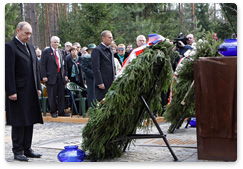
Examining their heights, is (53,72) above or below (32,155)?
above

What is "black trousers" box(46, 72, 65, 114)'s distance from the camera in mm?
9281

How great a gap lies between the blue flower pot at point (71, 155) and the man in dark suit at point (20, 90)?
0.56 metres

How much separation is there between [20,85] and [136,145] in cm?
192

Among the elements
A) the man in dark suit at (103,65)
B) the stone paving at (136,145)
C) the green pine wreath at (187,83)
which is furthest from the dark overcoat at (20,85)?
the green pine wreath at (187,83)

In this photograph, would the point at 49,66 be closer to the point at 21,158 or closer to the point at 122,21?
the point at 21,158

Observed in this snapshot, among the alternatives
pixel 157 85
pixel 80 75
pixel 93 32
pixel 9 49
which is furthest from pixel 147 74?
pixel 93 32

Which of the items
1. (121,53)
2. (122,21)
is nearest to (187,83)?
(121,53)

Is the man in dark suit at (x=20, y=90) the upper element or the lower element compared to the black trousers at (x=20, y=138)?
→ upper

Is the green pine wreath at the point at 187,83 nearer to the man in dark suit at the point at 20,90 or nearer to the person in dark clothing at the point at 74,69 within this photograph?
the man in dark suit at the point at 20,90

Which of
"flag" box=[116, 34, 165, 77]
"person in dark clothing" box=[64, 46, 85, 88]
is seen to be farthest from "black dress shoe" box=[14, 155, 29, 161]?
"person in dark clothing" box=[64, 46, 85, 88]

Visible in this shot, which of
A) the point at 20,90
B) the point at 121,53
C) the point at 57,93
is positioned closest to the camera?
the point at 20,90

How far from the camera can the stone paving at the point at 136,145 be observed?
4793 millimetres

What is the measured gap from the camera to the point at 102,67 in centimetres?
679

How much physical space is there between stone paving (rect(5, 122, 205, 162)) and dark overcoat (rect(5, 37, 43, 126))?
56 centimetres
